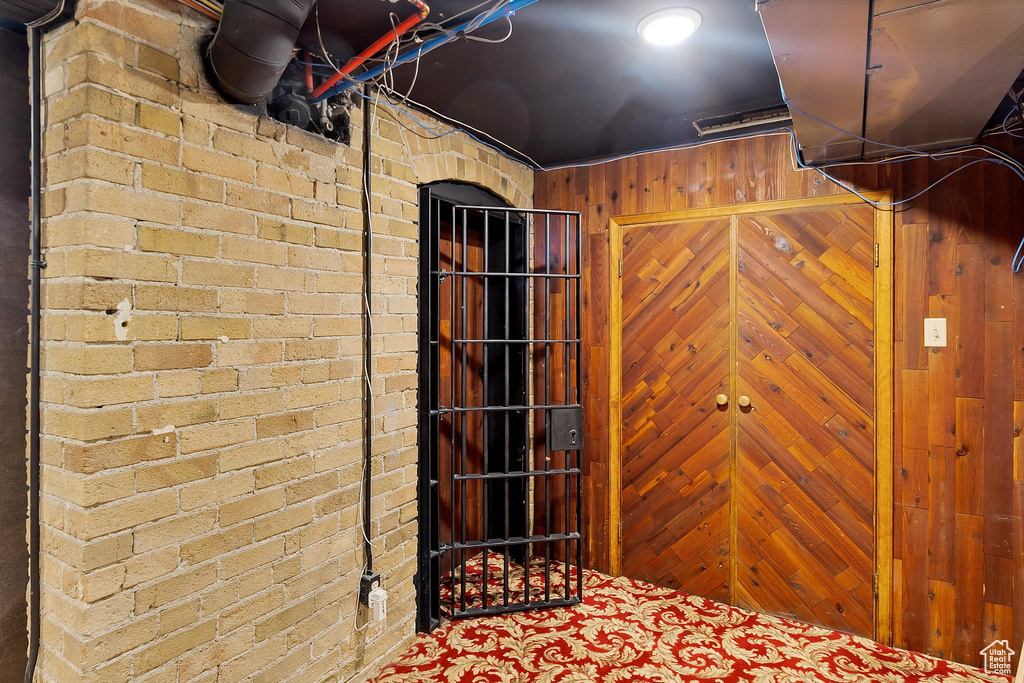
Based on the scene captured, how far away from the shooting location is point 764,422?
8.64 feet

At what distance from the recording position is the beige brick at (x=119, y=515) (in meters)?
1.30

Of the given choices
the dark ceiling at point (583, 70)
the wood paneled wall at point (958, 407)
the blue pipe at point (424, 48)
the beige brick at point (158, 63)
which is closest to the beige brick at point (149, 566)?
the beige brick at point (158, 63)

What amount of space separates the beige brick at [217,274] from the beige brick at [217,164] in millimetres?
272

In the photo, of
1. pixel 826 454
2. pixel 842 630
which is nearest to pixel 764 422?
pixel 826 454

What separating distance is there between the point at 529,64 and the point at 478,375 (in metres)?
1.65

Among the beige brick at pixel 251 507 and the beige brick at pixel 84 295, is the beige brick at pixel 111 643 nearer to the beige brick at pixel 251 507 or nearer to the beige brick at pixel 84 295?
the beige brick at pixel 251 507

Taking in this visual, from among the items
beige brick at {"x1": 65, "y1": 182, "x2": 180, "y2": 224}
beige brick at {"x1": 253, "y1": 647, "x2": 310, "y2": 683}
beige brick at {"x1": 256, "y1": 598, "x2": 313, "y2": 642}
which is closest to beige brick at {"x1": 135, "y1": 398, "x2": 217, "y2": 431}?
beige brick at {"x1": 65, "y1": 182, "x2": 180, "y2": 224}

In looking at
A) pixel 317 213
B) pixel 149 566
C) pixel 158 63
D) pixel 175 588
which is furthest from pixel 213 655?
pixel 158 63

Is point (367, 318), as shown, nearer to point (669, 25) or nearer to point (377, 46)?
point (377, 46)

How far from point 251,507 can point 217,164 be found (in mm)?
1069

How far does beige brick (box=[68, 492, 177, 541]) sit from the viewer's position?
1300 millimetres

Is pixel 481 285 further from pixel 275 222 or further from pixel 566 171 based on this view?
pixel 275 222

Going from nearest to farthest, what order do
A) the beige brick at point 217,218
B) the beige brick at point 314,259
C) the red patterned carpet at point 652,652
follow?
the beige brick at point 217,218, the beige brick at point 314,259, the red patterned carpet at point 652,652

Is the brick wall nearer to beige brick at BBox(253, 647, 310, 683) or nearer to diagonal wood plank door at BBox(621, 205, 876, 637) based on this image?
beige brick at BBox(253, 647, 310, 683)
